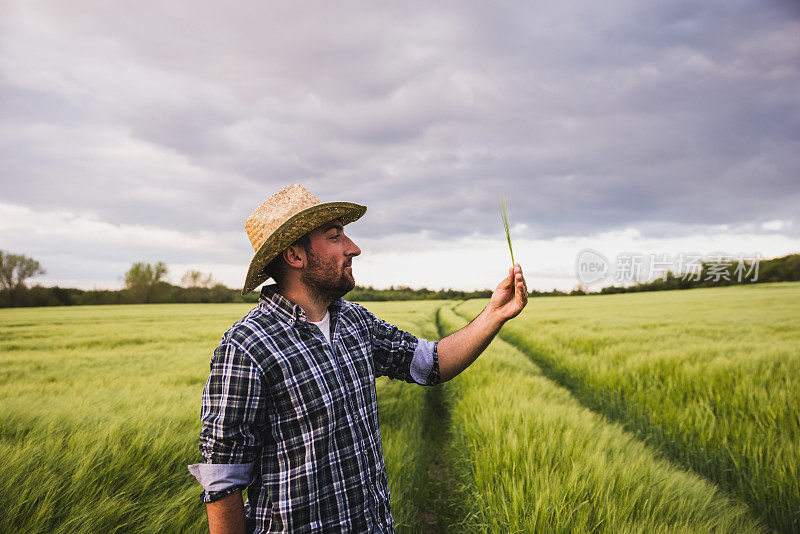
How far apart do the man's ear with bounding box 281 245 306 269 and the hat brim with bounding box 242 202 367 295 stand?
0.08 ft

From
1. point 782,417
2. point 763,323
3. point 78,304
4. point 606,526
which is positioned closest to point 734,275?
point 763,323

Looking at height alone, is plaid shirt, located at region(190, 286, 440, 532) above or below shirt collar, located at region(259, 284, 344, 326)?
below

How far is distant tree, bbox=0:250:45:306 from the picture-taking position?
41.7 meters

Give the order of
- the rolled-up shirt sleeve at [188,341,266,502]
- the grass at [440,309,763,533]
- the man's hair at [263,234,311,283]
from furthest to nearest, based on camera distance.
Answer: the grass at [440,309,763,533], the man's hair at [263,234,311,283], the rolled-up shirt sleeve at [188,341,266,502]

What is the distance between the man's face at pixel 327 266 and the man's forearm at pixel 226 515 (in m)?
0.79

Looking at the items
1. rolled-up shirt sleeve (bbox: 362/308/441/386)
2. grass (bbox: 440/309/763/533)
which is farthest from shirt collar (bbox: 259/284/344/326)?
grass (bbox: 440/309/763/533)

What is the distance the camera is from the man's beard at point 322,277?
1.61m

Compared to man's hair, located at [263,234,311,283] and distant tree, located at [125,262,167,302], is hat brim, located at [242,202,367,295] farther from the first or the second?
distant tree, located at [125,262,167,302]

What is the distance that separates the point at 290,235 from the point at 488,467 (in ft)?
8.54

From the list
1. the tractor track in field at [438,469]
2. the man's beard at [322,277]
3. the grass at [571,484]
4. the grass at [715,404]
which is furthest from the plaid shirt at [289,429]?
the grass at [715,404]

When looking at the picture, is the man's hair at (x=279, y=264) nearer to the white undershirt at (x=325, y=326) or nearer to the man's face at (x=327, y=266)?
the man's face at (x=327, y=266)

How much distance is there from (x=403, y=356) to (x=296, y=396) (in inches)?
27.7

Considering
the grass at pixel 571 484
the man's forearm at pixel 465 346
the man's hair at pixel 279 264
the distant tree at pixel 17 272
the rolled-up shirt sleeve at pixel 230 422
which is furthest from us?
the distant tree at pixel 17 272

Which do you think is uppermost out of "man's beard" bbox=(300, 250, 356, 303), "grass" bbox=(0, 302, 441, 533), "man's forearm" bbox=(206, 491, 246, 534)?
"man's beard" bbox=(300, 250, 356, 303)
